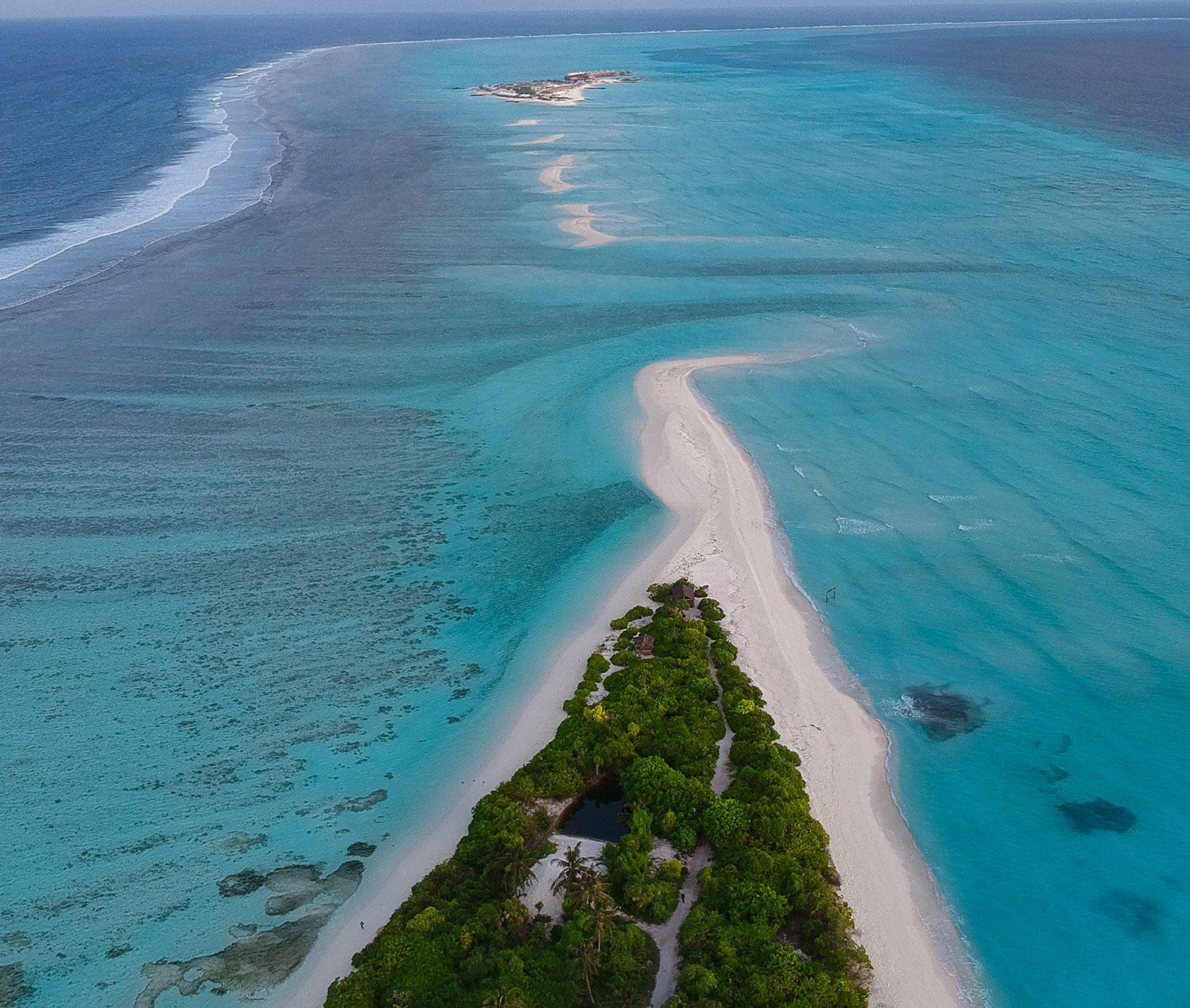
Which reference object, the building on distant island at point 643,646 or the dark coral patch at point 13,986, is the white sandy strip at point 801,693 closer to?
the building on distant island at point 643,646

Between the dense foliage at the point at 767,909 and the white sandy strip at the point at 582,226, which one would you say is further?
the white sandy strip at the point at 582,226

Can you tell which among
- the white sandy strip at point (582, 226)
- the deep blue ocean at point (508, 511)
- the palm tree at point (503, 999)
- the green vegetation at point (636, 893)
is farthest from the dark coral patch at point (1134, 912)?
the white sandy strip at point (582, 226)

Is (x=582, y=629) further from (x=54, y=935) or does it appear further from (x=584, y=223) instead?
(x=584, y=223)

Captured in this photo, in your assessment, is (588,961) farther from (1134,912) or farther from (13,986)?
(1134,912)

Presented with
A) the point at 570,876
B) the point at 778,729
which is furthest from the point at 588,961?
the point at 778,729

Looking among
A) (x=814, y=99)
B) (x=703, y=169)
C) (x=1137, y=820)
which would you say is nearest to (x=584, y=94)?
(x=814, y=99)

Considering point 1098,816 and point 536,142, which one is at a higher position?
point 536,142

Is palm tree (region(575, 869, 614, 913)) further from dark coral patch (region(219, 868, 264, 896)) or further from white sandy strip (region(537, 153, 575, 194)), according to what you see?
white sandy strip (region(537, 153, 575, 194))
